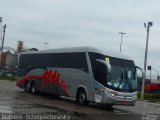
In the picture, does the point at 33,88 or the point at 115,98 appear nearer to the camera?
the point at 115,98

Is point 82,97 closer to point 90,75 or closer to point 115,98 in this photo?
point 90,75

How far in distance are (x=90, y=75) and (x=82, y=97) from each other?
1.55m

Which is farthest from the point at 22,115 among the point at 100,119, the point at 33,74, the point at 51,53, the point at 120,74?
the point at 33,74

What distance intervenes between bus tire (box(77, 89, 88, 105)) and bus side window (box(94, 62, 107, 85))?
1.62m

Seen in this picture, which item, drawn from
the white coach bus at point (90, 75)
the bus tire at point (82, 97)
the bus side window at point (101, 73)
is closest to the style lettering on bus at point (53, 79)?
the white coach bus at point (90, 75)

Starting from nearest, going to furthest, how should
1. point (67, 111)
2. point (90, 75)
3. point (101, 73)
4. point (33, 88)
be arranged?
point (67, 111) → point (101, 73) → point (90, 75) → point (33, 88)

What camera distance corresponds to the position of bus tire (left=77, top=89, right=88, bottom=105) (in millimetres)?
21016

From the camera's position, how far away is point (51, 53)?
25391 mm

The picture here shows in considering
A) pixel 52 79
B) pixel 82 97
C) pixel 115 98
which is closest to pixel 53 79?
pixel 52 79

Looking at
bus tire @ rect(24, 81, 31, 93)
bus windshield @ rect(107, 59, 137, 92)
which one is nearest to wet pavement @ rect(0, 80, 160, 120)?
bus windshield @ rect(107, 59, 137, 92)

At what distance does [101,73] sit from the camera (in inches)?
777

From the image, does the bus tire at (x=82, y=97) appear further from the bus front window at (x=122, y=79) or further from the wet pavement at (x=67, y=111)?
the bus front window at (x=122, y=79)

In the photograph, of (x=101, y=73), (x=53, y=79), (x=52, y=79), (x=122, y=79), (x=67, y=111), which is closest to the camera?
(x=67, y=111)

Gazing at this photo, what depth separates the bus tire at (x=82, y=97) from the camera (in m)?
21.0
